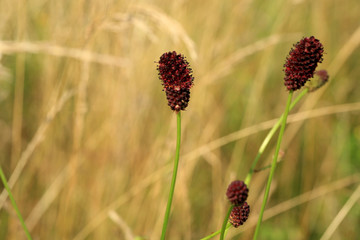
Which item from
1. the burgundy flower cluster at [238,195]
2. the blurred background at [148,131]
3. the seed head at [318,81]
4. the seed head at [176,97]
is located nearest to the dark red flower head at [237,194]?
the burgundy flower cluster at [238,195]

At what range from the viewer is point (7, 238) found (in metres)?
2.16

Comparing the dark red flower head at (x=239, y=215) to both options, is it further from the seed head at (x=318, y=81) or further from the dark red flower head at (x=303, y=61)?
the seed head at (x=318, y=81)

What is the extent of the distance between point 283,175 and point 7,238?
1761 mm

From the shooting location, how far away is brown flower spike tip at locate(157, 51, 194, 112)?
823mm

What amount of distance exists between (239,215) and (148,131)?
196 centimetres

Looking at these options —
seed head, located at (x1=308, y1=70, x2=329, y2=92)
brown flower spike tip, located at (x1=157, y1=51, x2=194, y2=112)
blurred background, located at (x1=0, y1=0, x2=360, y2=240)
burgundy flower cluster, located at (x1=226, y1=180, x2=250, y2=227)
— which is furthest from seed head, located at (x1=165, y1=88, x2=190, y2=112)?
blurred background, located at (x1=0, y1=0, x2=360, y2=240)

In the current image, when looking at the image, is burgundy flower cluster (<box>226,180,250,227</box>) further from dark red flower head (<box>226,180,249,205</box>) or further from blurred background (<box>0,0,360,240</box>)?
blurred background (<box>0,0,360,240</box>)

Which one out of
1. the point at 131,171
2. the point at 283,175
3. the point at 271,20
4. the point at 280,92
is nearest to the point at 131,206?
the point at 131,171

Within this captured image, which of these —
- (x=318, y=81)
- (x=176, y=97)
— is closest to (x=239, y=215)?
(x=176, y=97)

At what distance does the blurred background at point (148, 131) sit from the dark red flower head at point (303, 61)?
2.74 feet

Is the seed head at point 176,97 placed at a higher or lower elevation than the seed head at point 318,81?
lower

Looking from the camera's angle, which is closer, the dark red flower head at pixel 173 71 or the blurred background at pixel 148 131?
the dark red flower head at pixel 173 71

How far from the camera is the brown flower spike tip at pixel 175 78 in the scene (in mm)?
823

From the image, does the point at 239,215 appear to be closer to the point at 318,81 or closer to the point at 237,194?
the point at 237,194
